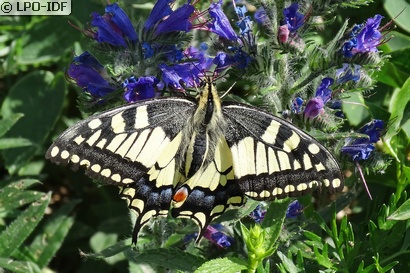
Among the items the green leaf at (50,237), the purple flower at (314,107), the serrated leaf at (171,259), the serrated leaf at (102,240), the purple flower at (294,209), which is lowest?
the serrated leaf at (102,240)

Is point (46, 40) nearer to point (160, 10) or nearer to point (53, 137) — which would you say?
point (53, 137)

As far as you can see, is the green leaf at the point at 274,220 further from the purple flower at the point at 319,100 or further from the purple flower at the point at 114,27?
the purple flower at the point at 114,27

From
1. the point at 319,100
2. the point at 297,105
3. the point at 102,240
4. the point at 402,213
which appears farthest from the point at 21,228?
the point at 402,213

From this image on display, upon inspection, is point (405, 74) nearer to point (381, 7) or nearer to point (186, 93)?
point (381, 7)

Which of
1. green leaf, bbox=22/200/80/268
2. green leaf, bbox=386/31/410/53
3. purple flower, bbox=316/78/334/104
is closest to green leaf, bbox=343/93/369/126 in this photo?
green leaf, bbox=386/31/410/53

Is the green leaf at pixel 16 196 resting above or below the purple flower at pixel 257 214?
below

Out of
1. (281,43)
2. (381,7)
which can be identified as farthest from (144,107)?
(381,7)

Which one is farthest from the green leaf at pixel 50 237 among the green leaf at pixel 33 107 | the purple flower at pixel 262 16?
the purple flower at pixel 262 16
